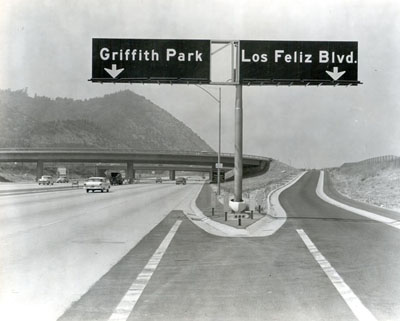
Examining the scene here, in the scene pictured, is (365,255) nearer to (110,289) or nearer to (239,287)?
(239,287)

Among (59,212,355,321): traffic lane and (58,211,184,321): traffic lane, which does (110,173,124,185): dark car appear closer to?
(58,211,184,321): traffic lane

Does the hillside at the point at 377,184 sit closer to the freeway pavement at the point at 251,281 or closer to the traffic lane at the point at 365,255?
the traffic lane at the point at 365,255

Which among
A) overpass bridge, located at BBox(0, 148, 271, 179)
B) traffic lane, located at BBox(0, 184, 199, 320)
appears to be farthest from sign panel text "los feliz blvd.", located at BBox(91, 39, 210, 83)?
overpass bridge, located at BBox(0, 148, 271, 179)

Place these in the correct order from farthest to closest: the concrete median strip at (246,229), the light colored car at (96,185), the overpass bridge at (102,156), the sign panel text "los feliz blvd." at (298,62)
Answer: the overpass bridge at (102,156) → the light colored car at (96,185) → the sign panel text "los feliz blvd." at (298,62) → the concrete median strip at (246,229)

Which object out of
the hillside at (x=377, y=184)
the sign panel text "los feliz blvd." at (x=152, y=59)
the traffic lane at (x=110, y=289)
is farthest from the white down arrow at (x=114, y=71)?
A: the hillside at (x=377, y=184)

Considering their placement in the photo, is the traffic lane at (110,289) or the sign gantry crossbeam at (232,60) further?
the sign gantry crossbeam at (232,60)

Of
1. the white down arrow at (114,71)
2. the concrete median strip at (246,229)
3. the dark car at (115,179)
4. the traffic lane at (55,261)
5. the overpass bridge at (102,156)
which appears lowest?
the dark car at (115,179)

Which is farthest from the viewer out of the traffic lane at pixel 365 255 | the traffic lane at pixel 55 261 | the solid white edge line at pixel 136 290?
the traffic lane at pixel 365 255

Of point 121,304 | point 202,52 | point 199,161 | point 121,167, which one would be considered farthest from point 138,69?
point 121,167
